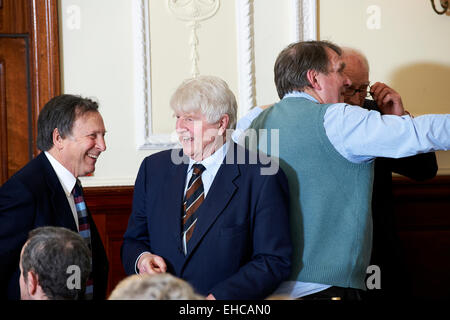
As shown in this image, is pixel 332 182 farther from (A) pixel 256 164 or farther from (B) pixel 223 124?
(B) pixel 223 124

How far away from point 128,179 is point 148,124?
14.2 inches

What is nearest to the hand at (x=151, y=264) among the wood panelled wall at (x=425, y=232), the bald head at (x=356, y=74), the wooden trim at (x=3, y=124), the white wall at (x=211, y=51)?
the bald head at (x=356, y=74)

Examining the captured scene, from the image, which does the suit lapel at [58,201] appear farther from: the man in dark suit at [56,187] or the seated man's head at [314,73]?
the seated man's head at [314,73]

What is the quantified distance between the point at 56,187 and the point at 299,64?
106cm

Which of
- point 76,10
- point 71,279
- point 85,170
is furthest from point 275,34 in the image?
point 71,279

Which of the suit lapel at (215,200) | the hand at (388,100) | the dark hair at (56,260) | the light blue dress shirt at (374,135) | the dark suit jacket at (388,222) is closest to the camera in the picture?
the dark hair at (56,260)

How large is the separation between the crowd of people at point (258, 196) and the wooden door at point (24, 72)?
1440mm

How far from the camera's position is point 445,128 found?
199 centimetres

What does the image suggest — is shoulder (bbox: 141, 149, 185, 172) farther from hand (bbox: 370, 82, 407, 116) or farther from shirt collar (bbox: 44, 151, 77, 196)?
hand (bbox: 370, 82, 407, 116)

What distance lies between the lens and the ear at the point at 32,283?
5.88 ft

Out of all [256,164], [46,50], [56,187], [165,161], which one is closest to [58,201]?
[56,187]

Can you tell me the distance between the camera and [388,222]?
274 cm
